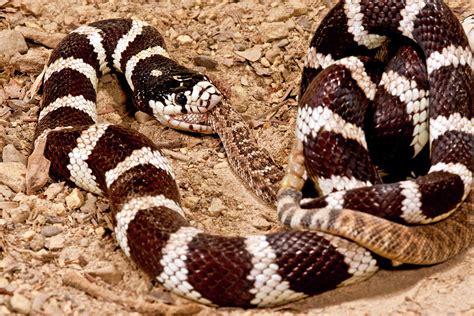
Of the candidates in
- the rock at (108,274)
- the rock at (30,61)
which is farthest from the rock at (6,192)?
the rock at (30,61)

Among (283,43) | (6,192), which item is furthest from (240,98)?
(6,192)

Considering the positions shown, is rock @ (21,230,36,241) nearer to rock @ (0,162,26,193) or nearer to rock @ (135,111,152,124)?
rock @ (0,162,26,193)

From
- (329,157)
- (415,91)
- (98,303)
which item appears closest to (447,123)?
(415,91)

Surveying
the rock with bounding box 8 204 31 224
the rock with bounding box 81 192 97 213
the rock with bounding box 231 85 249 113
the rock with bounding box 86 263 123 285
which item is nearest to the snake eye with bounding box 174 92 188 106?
the rock with bounding box 231 85 249 113

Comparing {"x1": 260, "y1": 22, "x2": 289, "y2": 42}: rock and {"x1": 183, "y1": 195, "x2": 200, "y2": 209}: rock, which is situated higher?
{"x1": 260, "y1": 22, "x2": 289, "y2": 42}: rock

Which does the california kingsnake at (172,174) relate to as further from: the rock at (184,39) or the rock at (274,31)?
the rock at (274,31)
